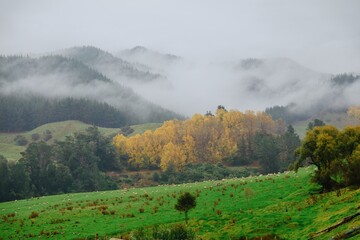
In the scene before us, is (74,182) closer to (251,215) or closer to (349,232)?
(251,215)

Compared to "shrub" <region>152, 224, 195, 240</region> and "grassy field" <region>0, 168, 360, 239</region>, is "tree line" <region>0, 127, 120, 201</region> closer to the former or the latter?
"grassy field" <region>0, 168, 360, 239</region>

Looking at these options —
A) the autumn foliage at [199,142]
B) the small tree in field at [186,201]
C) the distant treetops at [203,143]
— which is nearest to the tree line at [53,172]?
the distant treetops at [203,143]

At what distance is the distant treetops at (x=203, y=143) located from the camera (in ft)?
433

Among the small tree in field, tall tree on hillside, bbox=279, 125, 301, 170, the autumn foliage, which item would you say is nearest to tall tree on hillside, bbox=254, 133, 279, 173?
tall tree on hillside, bbox=279, 125, 301, 170

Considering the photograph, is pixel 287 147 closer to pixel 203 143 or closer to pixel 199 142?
pixel 203 143

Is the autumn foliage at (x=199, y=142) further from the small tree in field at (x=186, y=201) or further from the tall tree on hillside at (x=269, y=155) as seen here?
the small tree in field at (x=186, y=201)

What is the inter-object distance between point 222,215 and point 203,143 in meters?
118

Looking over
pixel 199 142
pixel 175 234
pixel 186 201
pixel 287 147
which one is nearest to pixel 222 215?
pixel 186 201

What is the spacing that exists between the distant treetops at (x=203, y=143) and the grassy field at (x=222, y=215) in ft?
263

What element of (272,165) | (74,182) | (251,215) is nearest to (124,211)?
(251,215)

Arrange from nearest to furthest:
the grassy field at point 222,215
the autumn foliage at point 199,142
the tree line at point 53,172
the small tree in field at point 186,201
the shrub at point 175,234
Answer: the shrub at point 175,234, the grassy field at point 222,215, the small tree in field at point 186,201, the tree line at point 53,172, the autumn foliage at point 199,142

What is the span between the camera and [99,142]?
13425 centimetres

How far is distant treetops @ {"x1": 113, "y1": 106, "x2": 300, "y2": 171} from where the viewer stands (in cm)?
13212

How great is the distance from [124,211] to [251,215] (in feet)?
52.5
